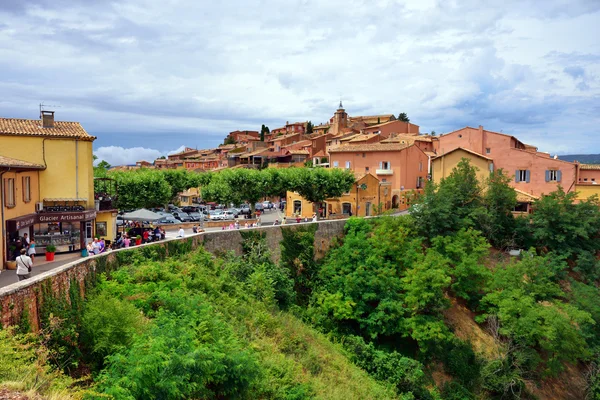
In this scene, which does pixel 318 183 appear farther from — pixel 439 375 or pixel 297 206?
pixel 439 375

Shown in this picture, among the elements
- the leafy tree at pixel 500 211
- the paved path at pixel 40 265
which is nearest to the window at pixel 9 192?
the paved path at pixel 40 265

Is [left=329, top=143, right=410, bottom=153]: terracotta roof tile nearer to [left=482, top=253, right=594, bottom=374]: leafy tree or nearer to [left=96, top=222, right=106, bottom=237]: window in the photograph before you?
[left=482, top=253, right=594, bottom=374]: leafy tree

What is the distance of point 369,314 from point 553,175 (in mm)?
24086

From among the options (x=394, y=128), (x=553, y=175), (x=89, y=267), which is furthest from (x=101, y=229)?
(x=394, y=128)

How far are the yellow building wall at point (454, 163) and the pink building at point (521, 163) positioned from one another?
1.56 meters

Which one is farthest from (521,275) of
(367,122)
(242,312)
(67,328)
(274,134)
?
(274,134)

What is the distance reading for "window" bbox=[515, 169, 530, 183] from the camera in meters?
38.2

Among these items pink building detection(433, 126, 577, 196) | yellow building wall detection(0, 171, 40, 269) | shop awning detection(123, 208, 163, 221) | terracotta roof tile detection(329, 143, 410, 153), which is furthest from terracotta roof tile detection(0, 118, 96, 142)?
terracotta roof tile detection(329, 143, 410, 153)

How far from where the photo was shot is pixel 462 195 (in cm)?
3150

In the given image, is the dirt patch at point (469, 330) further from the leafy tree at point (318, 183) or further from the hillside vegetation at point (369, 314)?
the leafy tree at point (318, 183)

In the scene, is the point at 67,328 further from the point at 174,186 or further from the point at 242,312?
the point at 174,186

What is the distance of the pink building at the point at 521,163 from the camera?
3709cm

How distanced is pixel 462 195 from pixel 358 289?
42.5 feet

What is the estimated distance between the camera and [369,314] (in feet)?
74.4
